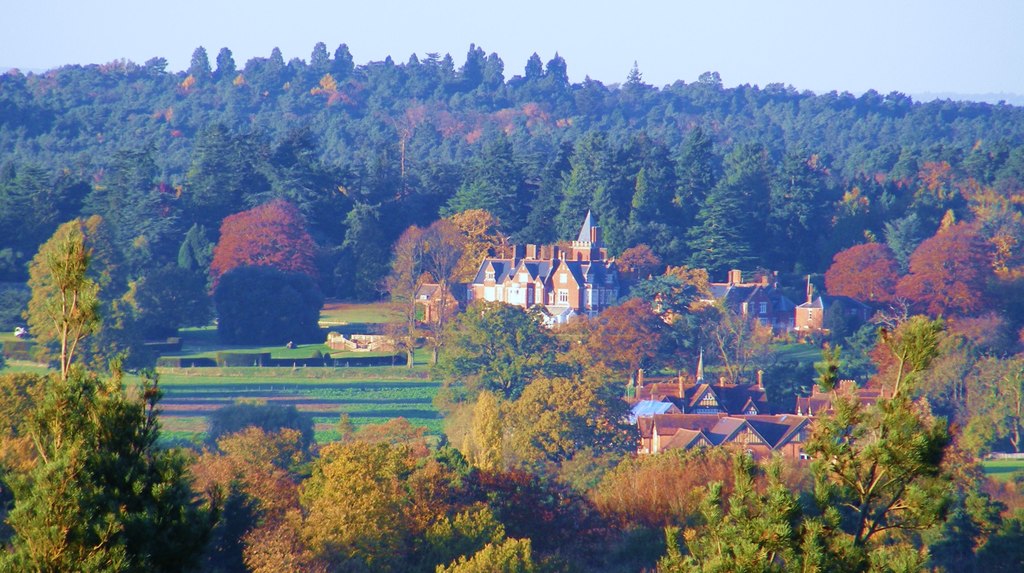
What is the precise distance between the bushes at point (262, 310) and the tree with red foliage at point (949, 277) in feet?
81.1

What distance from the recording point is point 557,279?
59.8m

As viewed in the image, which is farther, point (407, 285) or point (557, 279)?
point (557, 279)

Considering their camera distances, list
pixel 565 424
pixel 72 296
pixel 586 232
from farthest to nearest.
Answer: pixel 586 232, pixel 565 424, pixel 72 296

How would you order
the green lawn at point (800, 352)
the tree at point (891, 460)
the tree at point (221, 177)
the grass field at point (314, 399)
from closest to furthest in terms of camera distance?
the tree at point (891, 460)
the grass field at point (314, 399)
the green lawn at point (800, 352)
the tree at point (221, 177)

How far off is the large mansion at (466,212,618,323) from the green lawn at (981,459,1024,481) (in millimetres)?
21322

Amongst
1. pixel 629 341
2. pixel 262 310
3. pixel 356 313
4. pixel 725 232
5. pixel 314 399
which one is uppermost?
pixel 725 232

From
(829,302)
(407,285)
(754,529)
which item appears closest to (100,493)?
(754,529)

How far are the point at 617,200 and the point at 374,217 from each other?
465 inches

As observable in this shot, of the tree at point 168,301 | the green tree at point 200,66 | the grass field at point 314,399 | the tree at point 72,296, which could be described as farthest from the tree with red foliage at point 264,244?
the green tree at point 200,66

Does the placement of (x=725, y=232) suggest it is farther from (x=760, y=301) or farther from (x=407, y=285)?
(x=407, y=285)

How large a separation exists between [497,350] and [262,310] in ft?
35.2

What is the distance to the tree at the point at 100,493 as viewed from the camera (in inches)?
358

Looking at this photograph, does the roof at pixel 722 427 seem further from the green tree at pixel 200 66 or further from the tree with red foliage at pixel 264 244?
the green tree at pixel 200 66

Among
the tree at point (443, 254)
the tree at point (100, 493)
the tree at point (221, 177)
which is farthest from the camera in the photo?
the tree at point (221, 177)
